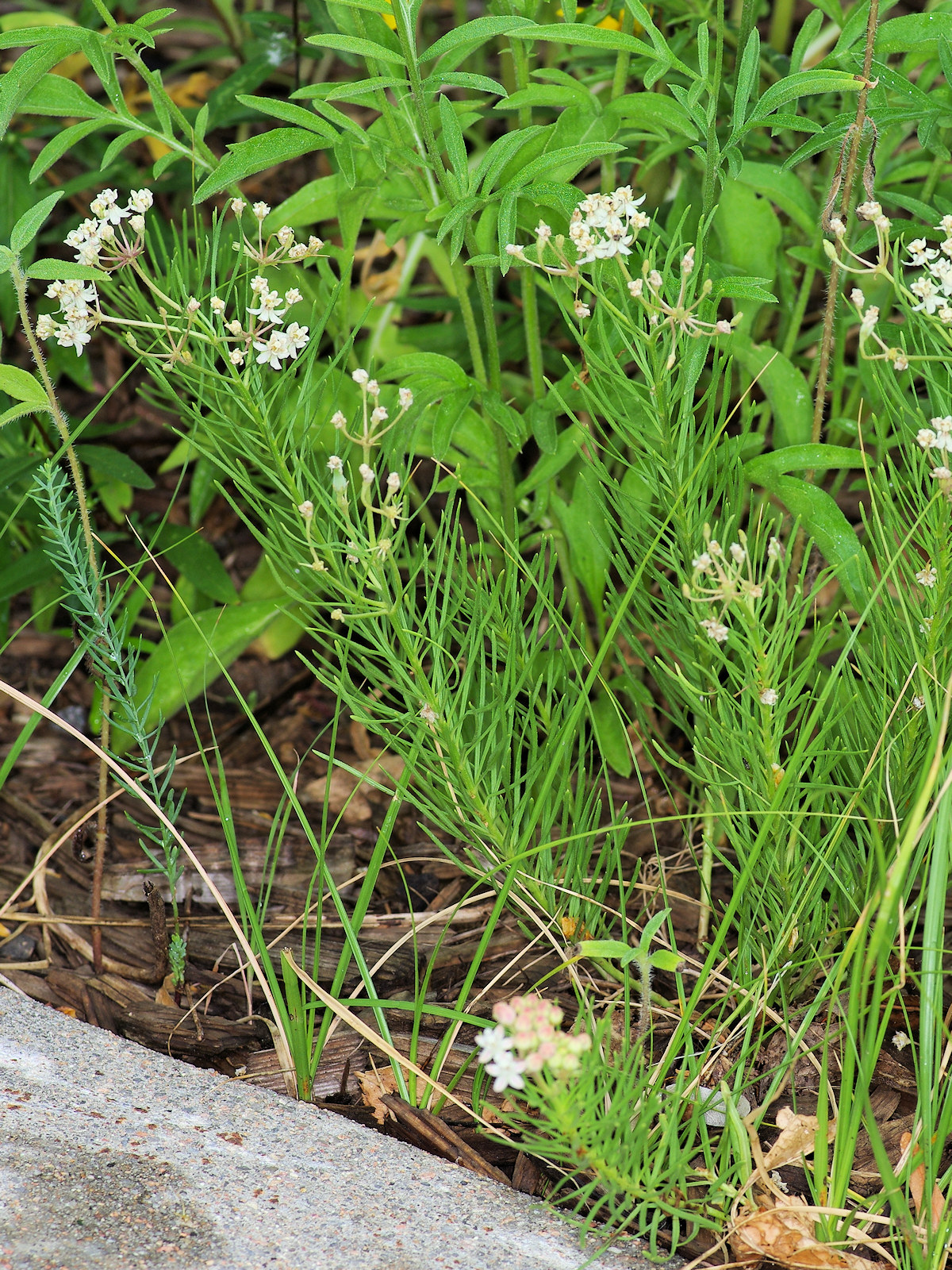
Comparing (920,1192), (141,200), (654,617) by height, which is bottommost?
(920,1192)

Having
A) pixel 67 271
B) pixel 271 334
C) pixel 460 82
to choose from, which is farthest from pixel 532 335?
pixel 67 271

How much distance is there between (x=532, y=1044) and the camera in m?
0.76

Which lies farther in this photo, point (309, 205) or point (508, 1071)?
point (309, 205)

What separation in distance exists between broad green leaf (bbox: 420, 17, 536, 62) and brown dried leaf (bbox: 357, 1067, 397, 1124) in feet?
3.24

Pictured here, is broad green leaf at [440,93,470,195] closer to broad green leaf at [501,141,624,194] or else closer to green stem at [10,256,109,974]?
broad green leaf at [501,141,624,194]

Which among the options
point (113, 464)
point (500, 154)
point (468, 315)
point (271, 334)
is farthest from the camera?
point (113, 464)

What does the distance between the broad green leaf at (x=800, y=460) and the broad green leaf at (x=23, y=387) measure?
2.41 ft

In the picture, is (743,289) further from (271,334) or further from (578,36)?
(271,334)

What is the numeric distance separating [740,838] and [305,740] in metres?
0.84

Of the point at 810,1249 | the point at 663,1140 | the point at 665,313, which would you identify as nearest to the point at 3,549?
the point at 665,313

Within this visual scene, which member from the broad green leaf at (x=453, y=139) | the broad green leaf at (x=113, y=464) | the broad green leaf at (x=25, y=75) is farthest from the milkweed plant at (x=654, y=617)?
the broad green leaf at (x=113, y=464)

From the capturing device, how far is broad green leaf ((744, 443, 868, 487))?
1.17 m

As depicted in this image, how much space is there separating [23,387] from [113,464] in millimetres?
485

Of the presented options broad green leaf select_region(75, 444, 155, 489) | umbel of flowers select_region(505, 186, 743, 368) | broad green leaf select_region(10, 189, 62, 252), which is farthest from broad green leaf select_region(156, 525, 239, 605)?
umbel of flowers select_region(505, 186, 743, 368)
